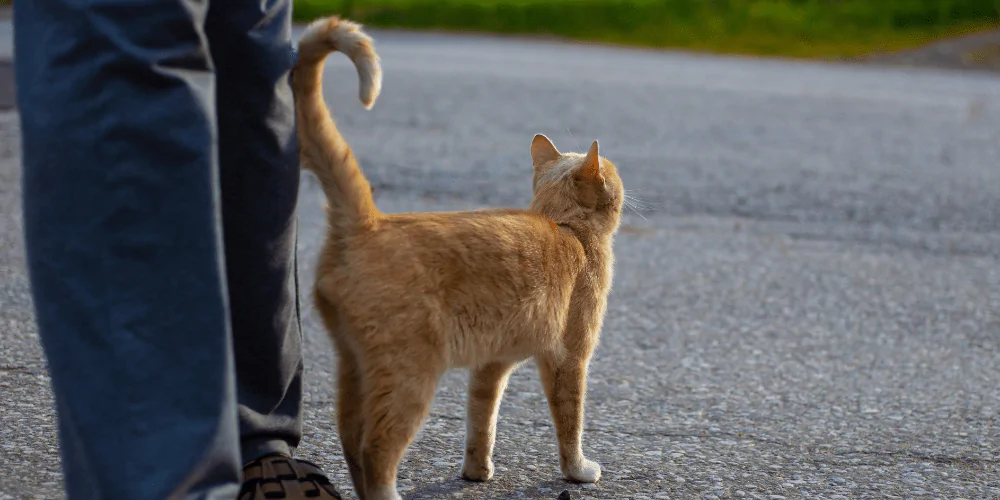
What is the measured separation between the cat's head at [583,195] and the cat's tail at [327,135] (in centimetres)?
63

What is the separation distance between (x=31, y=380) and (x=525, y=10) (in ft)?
56.4

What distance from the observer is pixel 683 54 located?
14.9 metres

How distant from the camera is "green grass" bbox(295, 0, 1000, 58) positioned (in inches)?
702

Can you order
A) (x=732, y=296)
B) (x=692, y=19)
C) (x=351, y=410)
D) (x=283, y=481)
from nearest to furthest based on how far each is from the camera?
Result: (x=283, y=481) < (x=351, y=410) < (x=732, y=296) < (x=692, y=19)

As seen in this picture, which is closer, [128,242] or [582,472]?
[128,242]

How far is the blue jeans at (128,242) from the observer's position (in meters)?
1.58

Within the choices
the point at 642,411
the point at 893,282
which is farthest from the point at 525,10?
the point at 642,411

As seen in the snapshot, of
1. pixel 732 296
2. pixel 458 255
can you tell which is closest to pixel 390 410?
pixel 458 255

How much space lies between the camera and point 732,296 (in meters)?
4.37

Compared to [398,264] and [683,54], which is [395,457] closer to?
[398,264]

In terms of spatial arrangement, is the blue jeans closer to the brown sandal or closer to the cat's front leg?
the brown sandal

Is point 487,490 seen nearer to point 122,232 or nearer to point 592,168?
point 592,168

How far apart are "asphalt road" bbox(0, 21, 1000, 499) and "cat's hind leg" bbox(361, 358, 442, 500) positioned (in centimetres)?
26

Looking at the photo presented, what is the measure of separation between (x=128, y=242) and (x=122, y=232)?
16 millimetres
